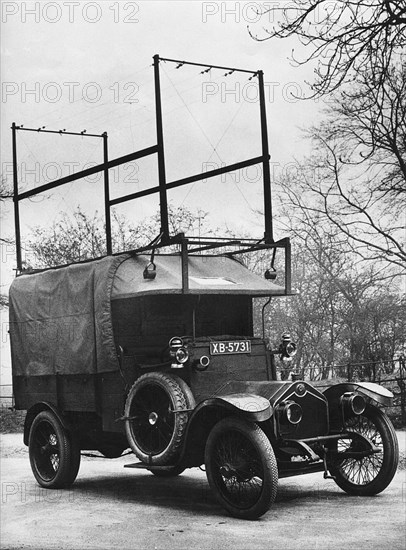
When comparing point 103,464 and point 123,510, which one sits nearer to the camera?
point 123,510

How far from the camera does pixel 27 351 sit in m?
10.8

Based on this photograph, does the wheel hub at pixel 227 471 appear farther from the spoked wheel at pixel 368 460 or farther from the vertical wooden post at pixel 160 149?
the vertical wooden post at pixel 160 149

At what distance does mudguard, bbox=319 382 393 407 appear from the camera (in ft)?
29.7

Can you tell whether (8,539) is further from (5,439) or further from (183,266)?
(5,439)

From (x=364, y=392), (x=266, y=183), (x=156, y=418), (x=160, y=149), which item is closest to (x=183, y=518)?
(x=156, y=418)

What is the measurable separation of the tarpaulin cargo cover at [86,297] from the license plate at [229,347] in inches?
20.6

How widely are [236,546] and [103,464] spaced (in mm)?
5588

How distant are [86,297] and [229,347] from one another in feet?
5.59

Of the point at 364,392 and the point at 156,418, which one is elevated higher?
the point at 364,392

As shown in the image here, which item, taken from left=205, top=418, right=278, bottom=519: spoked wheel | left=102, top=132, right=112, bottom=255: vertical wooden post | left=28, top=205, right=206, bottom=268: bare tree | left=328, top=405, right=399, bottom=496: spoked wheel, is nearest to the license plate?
left=205, top=418, right=278, bottom=519: spoked wheel

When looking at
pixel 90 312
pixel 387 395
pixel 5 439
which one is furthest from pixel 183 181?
pixel 5 439

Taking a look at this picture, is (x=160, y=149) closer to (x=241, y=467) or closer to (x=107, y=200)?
(x=107, y=200)

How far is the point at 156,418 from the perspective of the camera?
8.86 meters

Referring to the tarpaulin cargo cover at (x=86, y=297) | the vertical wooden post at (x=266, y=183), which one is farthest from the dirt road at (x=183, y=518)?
the vertical wooden post at (x=266, y=183)
